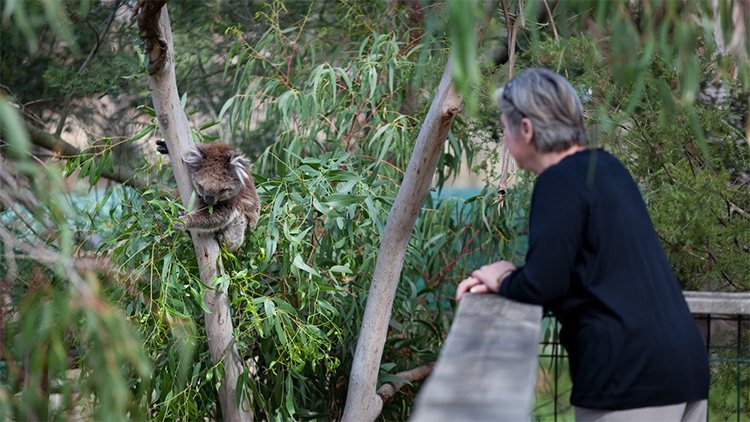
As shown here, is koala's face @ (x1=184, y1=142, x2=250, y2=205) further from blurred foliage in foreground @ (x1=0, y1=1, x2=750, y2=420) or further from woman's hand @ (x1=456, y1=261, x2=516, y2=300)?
woman's hand @ (x1=456, y1=261, x2=516, y2=300)

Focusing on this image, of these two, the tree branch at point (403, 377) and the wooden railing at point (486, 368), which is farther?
the tree branch at point (403, 377)

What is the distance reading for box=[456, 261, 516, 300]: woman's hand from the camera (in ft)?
4.98

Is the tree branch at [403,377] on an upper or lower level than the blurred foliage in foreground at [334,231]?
lower

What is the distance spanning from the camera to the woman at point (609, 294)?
4.51ft

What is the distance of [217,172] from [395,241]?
2.37 ft

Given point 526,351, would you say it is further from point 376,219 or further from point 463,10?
point 376,219

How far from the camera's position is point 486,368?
108cm

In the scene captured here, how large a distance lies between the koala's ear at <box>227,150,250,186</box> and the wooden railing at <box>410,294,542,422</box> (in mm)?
1577

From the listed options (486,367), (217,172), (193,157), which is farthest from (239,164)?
(486,367)

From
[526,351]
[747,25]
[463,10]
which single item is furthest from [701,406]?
[463,10]

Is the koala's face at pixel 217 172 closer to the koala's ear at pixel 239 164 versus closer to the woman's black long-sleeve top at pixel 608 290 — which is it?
the koala's ear at pixel 239 164

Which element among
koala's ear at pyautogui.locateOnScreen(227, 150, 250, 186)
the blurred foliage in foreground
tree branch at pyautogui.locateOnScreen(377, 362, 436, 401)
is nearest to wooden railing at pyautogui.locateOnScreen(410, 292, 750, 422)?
the blurred foliage in foreground

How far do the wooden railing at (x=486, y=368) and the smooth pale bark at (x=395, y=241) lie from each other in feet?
3.48

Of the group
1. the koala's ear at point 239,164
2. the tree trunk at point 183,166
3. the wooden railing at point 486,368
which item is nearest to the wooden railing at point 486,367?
the wooden railing at point 486,368
